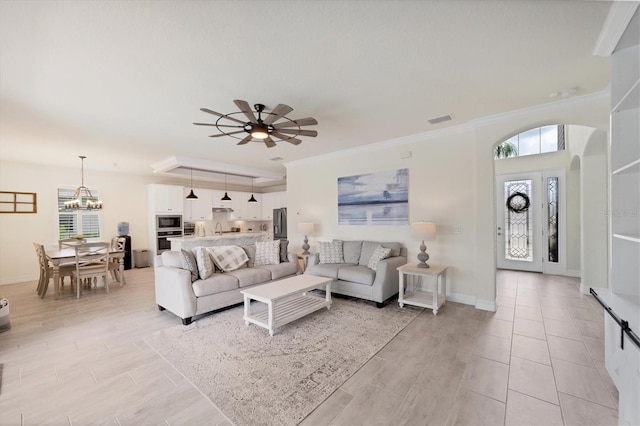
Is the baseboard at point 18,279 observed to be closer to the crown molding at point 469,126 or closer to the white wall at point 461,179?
the crown molding at point 469,126

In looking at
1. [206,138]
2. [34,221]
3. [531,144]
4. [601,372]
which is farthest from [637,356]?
[34,221]

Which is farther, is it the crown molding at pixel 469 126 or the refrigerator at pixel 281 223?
the refrigerator at pixel 281 223

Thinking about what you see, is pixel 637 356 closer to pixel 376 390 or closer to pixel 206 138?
pixel 376 390

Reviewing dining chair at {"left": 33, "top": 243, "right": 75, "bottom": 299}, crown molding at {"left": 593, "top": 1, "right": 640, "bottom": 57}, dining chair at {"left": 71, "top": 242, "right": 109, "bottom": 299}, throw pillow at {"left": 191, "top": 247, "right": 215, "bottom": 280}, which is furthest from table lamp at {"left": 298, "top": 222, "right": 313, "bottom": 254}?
crown molding at {"left": 593, "top": 1, "right": 640, "bottom": 57}

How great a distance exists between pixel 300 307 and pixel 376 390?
1.71 metres

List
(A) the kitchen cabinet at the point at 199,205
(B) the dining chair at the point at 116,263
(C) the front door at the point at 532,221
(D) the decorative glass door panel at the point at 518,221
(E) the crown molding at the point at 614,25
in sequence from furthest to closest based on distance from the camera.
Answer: (A) the kitchen cabinet at the point at 199,205 → (D) the decorative glass door panel at the point at 518,221 → (C) the front door at the point at 532,221 → (B) the dining chair at the point at 116,263 → (E) the crown molding at the point at 614,25

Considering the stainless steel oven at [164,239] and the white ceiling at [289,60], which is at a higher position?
the white ceiling at [289,60]

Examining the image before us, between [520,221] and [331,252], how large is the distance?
15.8ft

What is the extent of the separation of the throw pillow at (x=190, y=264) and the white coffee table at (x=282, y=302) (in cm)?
82

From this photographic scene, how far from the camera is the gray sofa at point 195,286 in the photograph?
347cm

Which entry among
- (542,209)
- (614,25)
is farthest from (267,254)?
(542,209)

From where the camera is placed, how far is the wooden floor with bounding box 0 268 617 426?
1853 mm

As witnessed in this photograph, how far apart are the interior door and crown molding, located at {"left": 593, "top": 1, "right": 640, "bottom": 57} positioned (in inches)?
196

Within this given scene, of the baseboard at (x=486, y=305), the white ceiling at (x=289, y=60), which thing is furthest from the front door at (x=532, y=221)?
the white ceiling at (x=289, y=60)
